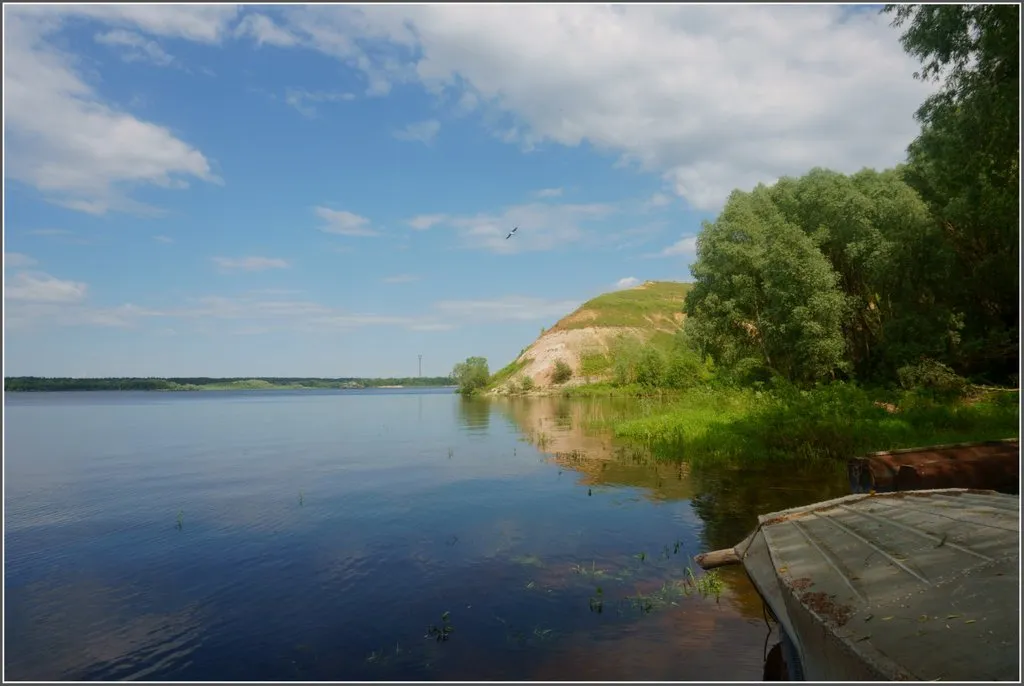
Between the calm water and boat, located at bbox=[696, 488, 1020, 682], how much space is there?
7.20 feet

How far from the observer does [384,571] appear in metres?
13.9

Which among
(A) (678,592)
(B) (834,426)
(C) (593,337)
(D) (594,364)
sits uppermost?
(C) (593,337)

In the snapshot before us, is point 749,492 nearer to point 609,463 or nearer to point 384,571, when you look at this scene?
point 609,463

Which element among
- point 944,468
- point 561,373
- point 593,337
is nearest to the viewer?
point 944,468

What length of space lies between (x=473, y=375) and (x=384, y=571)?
127m

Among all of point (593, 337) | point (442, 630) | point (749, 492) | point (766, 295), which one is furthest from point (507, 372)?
point (442, 630)

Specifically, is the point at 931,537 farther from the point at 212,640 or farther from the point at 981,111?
the point at 981,111

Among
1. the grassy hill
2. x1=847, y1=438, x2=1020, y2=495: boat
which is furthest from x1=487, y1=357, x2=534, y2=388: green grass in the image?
x1=847, y1=438, x2=1020, y2=495: boat

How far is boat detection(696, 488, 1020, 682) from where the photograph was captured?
4.66 m

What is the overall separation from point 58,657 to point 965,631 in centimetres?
1296

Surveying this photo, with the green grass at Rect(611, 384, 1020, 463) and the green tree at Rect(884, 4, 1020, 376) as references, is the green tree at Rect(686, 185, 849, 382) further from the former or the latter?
the green tree at Rect(884, 4, 1020, 376)

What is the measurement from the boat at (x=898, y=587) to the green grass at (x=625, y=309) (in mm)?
121630

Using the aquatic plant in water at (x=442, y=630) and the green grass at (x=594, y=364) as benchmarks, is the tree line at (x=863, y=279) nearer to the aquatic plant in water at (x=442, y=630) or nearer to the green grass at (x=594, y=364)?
the aquatic plant in water at (x=442, y=630)

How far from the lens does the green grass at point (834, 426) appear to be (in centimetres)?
2289
